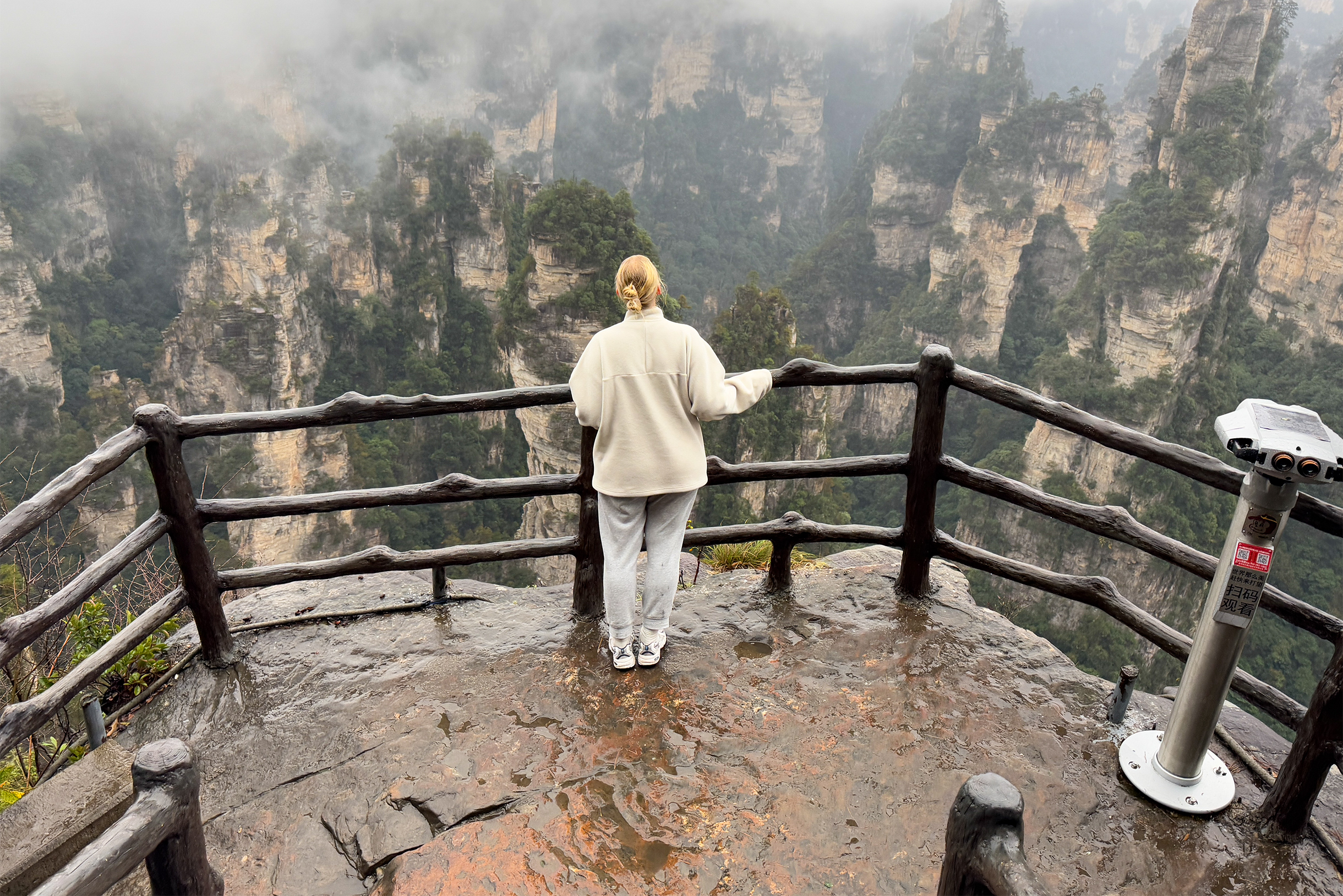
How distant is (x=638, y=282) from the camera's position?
2398 mm

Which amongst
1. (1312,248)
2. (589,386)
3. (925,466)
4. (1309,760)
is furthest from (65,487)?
(1312,248)

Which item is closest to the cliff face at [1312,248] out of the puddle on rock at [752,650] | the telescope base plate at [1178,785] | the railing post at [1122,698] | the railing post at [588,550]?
the railing post at [1122,698]

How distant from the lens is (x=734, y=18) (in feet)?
217

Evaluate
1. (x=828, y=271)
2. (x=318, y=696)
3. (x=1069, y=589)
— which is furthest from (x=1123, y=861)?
(x=828, y=271)

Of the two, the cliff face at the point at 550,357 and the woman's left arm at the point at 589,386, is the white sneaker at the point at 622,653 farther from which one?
the cliff face at the point at 550,357

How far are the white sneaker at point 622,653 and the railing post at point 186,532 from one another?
4.20 ft

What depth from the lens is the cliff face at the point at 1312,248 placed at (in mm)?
28500

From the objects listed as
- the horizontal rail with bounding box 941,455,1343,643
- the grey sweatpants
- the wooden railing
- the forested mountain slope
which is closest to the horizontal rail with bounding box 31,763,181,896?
the wooden railing

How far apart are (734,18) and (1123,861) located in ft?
238

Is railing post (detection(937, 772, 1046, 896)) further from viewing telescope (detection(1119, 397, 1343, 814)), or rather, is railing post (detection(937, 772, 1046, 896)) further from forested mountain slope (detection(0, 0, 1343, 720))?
forested mountain slope (detection(0, 0, 1343, 720))

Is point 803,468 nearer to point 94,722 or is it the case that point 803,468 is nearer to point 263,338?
point 94,722

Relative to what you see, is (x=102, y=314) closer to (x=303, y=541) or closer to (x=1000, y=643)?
(x=303, y=541)

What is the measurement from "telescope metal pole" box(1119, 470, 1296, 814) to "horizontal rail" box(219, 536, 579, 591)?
183 cm

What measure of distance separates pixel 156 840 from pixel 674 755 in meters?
1.49
